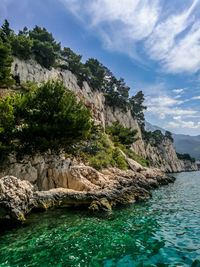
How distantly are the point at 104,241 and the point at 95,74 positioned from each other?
55.4 meters

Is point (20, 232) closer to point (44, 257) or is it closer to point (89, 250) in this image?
point (44, 257)

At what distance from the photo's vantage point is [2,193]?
8727mm

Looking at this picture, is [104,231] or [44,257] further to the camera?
[104,231]

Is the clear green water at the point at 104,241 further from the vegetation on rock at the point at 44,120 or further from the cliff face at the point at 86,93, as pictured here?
the cliff face at the point at 86,93

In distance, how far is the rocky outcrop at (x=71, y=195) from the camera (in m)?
8.85

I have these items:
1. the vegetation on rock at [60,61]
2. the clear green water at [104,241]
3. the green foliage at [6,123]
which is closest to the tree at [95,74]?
the vegetation on rock at [60,61]

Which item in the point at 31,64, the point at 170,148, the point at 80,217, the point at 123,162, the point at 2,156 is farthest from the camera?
the point at 170,148

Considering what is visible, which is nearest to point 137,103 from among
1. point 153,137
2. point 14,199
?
point 153,137

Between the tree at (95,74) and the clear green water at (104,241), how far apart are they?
48.6 metres

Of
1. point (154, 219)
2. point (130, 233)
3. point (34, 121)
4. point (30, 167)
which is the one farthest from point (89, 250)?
point (34, 121)

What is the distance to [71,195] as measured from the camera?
12320mm

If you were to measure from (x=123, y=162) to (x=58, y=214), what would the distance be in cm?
1949

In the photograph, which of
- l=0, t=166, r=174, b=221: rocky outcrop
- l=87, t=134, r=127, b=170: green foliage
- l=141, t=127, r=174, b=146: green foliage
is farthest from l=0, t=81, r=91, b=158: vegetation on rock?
l=141, t=127, r=174, b=146: green foliage

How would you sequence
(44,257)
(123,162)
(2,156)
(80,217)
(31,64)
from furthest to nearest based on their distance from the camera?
(31,64), (123,162), (2,156), (80,217), (44,257)
